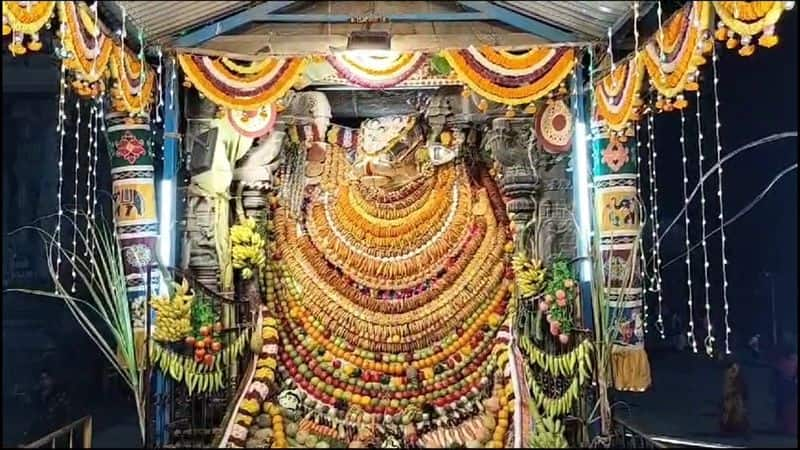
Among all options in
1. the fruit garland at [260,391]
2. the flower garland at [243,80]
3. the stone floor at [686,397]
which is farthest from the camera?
the stone floor at [686,397]

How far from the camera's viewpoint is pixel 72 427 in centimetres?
355

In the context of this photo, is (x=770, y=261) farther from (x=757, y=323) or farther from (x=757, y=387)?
(x=757, y=387)

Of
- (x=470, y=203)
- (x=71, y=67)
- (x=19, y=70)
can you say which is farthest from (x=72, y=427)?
(x=470, y=203)

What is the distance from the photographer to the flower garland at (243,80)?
4.42 metres

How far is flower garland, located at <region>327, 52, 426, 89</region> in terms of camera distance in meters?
4.60

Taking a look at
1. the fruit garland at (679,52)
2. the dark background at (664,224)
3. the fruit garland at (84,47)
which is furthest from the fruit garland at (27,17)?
the fruit garland at (679,52)

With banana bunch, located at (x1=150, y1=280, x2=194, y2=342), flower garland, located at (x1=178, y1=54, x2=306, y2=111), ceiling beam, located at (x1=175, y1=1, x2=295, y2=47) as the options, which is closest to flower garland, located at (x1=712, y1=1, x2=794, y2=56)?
flower garland, located at (x1=178, y1=54, x2=306, y2=111)

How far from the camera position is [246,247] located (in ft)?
16.6

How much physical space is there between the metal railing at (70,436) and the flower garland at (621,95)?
3.28 m

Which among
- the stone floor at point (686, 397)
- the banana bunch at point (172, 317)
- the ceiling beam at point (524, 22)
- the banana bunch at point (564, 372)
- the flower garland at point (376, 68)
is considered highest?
the ceiling beam at point (524, 22)

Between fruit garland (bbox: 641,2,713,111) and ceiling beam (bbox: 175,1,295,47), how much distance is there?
89.2 inches

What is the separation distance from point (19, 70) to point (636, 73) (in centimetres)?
364

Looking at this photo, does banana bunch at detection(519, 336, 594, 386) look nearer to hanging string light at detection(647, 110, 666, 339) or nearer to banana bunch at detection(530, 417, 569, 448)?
banana bunch at detection(530, 417, 569, 448)

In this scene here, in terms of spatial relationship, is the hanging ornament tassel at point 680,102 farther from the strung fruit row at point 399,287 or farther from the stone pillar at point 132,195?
the stone pillar at point 132,195
